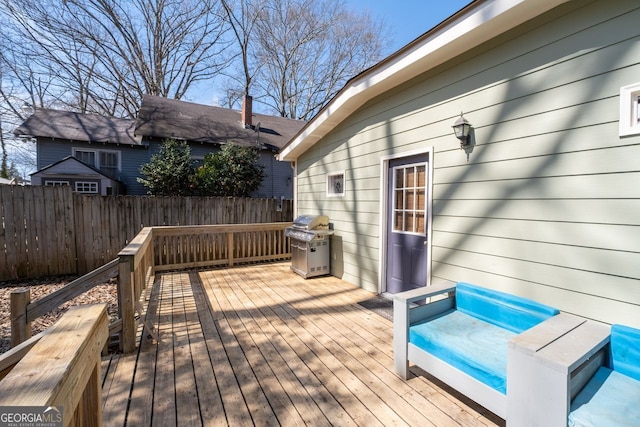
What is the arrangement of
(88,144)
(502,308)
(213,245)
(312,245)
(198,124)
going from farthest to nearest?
(198,124)
(88,144)
(213,245)
(312,245)
(502,308)

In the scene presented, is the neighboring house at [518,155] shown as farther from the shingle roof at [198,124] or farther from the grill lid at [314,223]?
the shingle roof at [198,124]

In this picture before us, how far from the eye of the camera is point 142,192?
36.0 feet

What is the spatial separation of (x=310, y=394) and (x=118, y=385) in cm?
142

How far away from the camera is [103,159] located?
1077 centimetres

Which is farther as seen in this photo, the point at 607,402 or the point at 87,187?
the point at 87,187

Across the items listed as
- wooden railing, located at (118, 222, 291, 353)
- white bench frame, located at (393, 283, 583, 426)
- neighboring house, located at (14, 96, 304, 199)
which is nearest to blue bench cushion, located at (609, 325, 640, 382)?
white bench frame, located at (393, 283, 583, 426)

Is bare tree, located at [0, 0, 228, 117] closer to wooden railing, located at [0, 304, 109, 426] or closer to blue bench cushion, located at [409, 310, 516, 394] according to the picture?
wooden railing, located at [0, 304, 109, 426]

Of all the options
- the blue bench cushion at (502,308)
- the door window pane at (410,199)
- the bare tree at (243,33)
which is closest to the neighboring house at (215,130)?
the bare tree at (243,33)

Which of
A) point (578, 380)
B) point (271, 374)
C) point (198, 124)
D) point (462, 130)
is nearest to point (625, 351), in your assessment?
point (578, 380)

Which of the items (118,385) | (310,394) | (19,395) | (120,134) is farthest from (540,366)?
(120,134)

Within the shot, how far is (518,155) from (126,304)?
12.0 feet

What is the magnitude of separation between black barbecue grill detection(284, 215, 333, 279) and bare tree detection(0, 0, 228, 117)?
1369 cm

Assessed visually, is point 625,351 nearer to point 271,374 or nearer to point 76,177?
point 271,374

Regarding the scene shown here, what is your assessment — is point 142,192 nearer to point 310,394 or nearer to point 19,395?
point 310,394
